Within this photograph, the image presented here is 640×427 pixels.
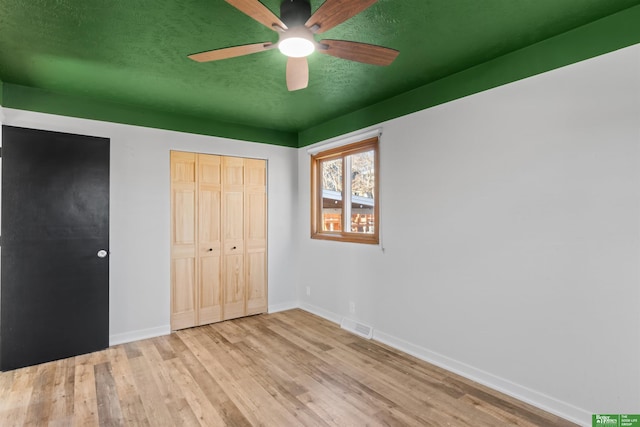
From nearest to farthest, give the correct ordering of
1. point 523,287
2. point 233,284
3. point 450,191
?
point 523,287 → point 450,191 → point 233,284

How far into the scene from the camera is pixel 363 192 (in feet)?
12.4

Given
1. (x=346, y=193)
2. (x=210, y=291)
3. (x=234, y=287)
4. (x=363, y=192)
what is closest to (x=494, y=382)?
(x=363, y=192)

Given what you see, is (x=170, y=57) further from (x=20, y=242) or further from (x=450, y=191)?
(x=450, y=191)

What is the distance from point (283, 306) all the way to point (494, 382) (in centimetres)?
279

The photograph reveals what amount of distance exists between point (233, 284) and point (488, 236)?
3.02 meters

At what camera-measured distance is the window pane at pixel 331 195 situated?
4.16 m

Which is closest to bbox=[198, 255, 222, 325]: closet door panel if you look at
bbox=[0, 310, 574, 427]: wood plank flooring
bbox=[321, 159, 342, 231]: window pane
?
bbox=[0, 310, 574, 427]: wood plank flooring

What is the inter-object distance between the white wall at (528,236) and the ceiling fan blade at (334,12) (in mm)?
1513

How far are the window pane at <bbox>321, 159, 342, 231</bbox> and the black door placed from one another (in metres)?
2.49

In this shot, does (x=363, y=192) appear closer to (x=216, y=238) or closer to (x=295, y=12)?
(x=216, y=238)

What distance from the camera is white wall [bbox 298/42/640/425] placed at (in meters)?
1.95

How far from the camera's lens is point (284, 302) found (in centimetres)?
461

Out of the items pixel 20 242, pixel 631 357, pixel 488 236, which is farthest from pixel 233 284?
pixel 631 357

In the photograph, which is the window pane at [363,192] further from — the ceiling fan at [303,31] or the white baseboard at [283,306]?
the ceiling fan at [303,31]
